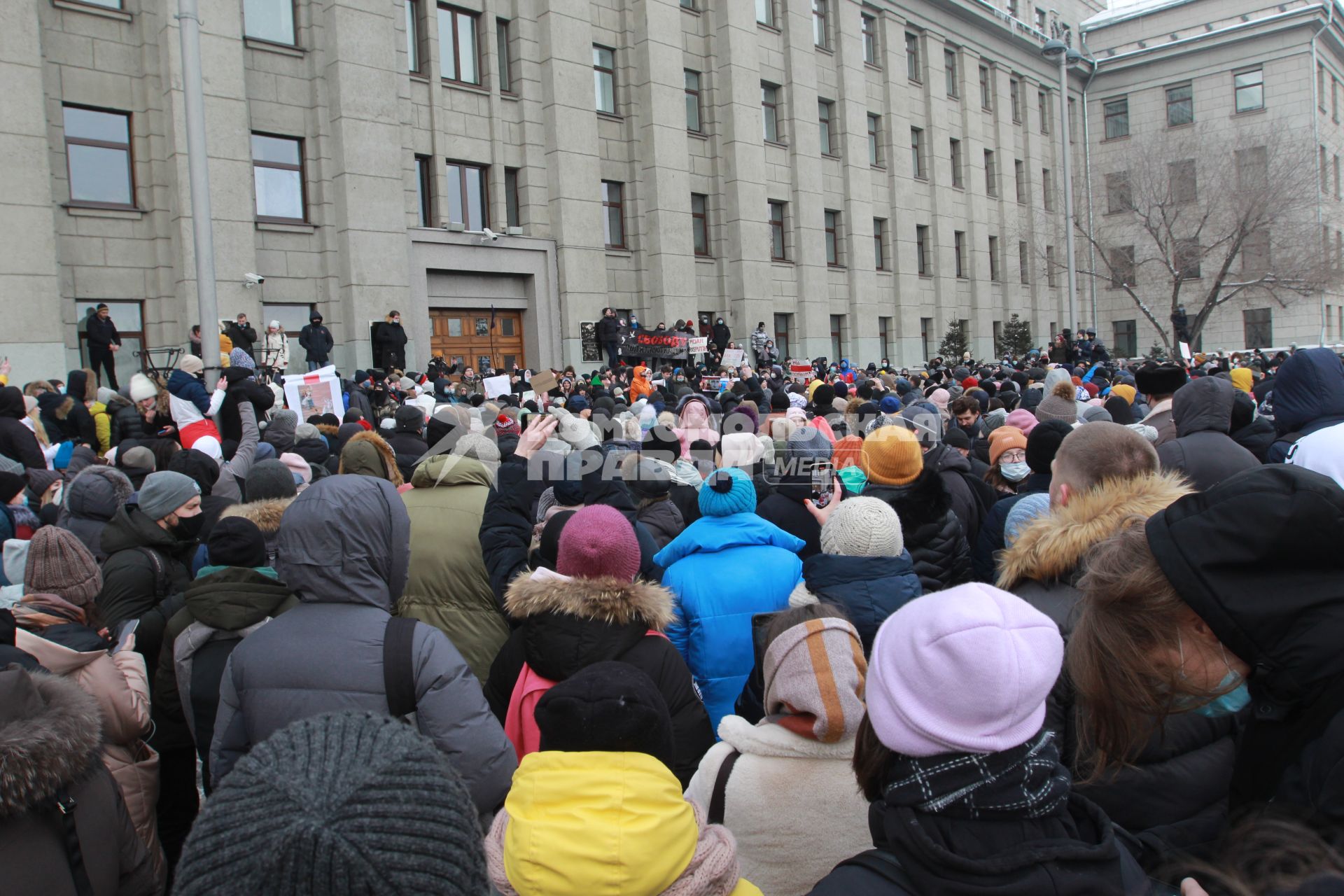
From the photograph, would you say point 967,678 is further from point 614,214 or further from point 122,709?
point 614,214

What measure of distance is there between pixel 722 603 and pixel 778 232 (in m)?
29.9

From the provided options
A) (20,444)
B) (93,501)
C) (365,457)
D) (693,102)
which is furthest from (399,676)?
(693,102)

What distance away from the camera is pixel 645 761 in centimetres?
209

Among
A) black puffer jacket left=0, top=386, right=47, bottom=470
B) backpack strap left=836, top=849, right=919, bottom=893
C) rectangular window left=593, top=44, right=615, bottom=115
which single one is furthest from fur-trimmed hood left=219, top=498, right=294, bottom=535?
rectangular window left=593, top=44, right=615, bottom=115

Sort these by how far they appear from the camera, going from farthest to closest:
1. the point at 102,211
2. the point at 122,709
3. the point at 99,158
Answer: the point at 99,158 < the point at 102,211 < the point at 122,709

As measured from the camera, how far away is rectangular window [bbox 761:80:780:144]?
31906 millimetres

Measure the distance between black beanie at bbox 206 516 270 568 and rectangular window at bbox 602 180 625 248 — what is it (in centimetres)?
2425

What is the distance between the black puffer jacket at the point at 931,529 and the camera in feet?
15.3

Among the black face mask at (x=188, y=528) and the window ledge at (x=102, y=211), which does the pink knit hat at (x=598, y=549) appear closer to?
the black face mask at (x=188, y=528)

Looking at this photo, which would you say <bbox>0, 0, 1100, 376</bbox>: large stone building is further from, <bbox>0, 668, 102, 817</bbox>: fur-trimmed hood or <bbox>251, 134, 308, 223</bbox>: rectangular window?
<bbox>0, 668, 102, 817</bbox>: fur-trimmed hood

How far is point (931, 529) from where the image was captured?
185 inches

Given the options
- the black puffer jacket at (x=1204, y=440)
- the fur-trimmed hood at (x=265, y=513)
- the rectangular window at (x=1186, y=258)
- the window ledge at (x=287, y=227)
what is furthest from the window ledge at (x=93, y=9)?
the rectangular window at (x=1186, y=258)

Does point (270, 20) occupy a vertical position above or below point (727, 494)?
above

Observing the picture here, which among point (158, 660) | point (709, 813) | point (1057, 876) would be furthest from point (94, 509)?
point (1057, 876)
